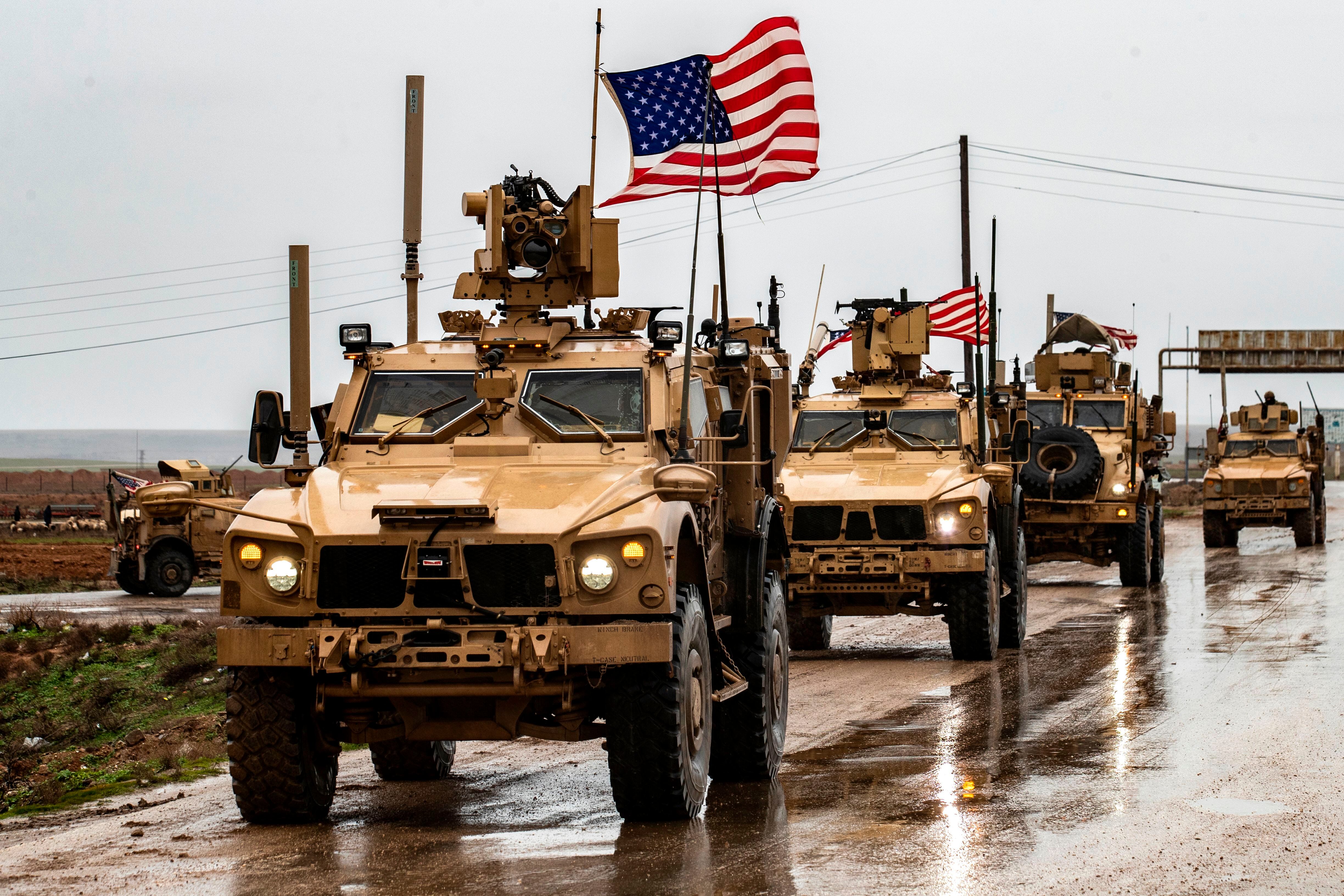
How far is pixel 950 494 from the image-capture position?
14.9 meters

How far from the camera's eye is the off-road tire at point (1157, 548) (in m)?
23.4

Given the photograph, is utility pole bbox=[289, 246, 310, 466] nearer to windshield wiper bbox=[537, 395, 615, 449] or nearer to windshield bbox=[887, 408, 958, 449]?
windshield wiper bbox=[537, 395, 615, 449]

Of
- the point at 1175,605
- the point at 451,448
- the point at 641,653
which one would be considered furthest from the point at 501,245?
the point at 1175,605

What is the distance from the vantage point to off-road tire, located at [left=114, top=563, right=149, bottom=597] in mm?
27297

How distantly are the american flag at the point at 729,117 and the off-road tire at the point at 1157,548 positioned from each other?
12.1 m

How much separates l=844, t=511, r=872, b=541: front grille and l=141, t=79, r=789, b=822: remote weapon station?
5.45 m

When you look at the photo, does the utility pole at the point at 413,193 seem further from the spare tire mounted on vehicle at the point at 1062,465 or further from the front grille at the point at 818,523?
the spare tire mounted on vehicle at the point at 1062,465

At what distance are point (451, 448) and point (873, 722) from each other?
156 inches

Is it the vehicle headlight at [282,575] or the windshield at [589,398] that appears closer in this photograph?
the vehicle headlight at [282,575]

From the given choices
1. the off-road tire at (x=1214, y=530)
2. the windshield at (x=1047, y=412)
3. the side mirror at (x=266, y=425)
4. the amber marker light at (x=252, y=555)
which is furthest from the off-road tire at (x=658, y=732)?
the off-road tire at (x=1214, y=530)

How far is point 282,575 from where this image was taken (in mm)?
7477

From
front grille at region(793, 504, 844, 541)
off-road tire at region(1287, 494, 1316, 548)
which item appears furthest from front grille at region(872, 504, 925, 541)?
off-road tire at region(1287, 494, 1316, 548)

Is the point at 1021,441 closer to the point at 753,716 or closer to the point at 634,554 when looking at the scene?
the point at 753,716

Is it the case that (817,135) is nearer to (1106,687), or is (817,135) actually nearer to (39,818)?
(1106,687)
